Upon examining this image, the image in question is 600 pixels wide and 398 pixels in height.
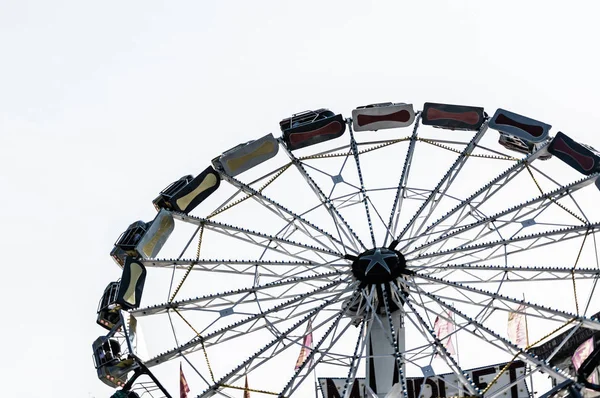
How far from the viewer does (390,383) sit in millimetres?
39812

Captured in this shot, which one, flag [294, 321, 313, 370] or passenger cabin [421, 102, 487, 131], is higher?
passenger cabin [421, 102, 487, 131]

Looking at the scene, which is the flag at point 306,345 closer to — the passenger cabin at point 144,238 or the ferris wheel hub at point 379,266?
the ferris wheel hub at point 379,266

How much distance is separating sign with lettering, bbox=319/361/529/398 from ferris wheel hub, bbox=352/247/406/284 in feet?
12.0

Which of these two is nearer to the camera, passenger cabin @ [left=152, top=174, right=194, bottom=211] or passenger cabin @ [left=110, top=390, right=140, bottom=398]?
passenger cabin @ [left=110, top=390, right=140, bottom=398]

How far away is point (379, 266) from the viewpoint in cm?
4088

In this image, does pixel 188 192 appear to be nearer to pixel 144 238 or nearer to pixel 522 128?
pixel 144 238

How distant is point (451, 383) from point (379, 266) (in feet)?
15.0

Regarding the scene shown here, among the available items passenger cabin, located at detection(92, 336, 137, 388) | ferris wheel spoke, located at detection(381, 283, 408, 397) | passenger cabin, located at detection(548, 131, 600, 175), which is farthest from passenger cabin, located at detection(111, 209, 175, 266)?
passenger cabin, located at detection(548, 131, 600, 175)

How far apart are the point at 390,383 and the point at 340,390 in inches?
175

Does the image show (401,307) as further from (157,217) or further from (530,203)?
(157,217)

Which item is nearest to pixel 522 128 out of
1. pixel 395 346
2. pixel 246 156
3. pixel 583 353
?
pixel 583 353

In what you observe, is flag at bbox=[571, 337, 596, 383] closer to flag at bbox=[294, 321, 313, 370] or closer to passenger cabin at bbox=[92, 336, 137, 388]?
flag at bbox=[294, 321, 313, 370]

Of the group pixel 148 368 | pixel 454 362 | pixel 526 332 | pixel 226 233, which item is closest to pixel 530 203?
pixel 526 332

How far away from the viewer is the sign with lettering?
41.4 meters
